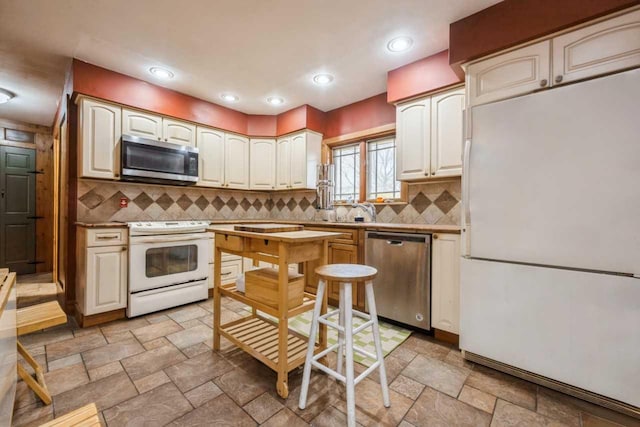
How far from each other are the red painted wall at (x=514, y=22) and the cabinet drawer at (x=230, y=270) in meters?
3.07

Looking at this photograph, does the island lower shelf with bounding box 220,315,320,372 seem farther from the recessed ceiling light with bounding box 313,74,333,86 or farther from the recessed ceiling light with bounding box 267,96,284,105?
the recessed ceiling light with bounding box 267,96,284,105

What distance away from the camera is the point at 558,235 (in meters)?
1.59

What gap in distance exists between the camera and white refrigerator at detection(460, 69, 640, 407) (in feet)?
4.67

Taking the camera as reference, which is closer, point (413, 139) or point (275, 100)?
point (413, 139)

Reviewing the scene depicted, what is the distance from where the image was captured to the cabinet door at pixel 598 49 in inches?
57.8

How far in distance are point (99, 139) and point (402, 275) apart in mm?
3197

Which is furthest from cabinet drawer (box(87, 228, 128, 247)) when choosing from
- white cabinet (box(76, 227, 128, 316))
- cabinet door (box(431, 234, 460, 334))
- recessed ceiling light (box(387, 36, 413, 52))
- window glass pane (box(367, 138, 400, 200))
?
recessed ceiling light (box(387, 36, 413, 52))

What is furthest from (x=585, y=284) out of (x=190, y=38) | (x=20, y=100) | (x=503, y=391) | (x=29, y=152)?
(x=29, y=152)

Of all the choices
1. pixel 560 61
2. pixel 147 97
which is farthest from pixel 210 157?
pixel 560 61

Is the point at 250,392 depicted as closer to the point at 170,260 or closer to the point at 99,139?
the point at 170,260

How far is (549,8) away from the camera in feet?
5.45

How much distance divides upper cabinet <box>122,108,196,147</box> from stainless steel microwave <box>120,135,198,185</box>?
0.13 meters

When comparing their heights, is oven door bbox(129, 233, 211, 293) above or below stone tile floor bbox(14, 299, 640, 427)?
above

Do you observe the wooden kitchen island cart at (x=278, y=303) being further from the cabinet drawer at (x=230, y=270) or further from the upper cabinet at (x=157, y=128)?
the upper cabinet at (x=157, y=128)
